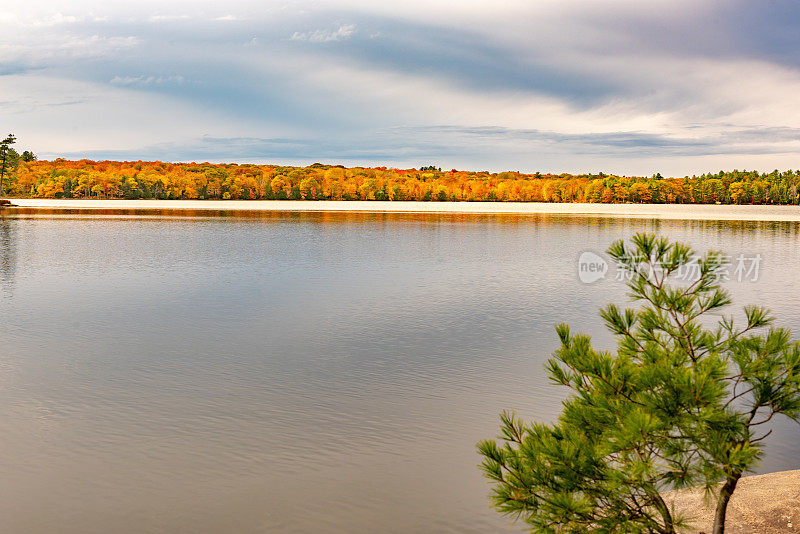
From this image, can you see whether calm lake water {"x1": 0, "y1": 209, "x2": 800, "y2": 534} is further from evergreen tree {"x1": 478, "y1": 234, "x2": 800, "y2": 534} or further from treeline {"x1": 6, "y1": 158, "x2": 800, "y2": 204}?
treeline {"x1": 6, "y1": 158, "x2": 800, "y2": 204}

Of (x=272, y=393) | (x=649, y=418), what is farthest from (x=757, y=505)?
(x=272, y=393)

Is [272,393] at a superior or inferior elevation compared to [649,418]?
inferior

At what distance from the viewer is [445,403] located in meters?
9.62

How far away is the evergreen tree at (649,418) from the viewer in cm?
375

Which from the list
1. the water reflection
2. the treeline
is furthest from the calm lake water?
the treeline

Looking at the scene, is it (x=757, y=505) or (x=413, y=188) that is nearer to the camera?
(x=757, y=505)

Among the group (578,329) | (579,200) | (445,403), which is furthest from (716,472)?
(579,200)

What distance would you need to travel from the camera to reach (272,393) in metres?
10.1

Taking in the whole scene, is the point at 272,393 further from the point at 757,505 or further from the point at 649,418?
the point at 649,418

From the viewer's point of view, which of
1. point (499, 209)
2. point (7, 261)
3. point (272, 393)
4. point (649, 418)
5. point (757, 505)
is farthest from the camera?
point (499, 209)

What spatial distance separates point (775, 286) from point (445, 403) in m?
17.3

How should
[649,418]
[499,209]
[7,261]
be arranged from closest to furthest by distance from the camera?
1. [649,418]
2. [7,261]
3. [499,209]

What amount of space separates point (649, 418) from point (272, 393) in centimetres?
742

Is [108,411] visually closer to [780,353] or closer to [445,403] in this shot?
[445,403]
